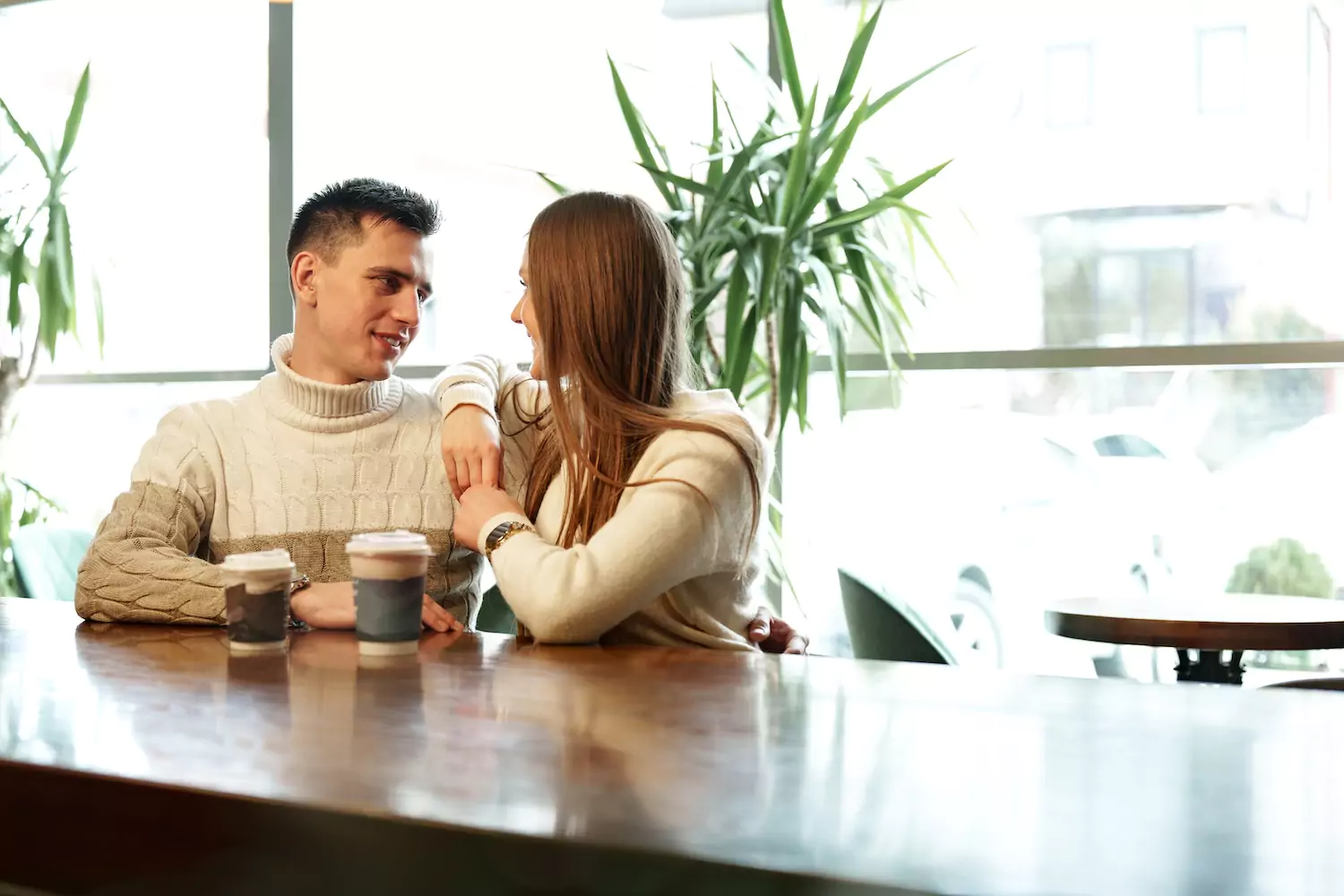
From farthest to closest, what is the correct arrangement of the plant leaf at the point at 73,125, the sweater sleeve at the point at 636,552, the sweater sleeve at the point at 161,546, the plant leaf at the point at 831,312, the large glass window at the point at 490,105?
the plant leaf at the point at 73,125
the large glass window at the point at 490,105
the plant leaf at the point at 831,312
the sweater sleeve at the point at 161,546
the sweater sleeve at the point at 636,552

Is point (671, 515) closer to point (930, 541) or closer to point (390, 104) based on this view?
point (930, 541)

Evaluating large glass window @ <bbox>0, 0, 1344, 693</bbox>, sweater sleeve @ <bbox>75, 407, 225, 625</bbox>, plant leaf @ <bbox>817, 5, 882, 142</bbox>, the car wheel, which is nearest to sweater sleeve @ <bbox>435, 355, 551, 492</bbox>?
sweater sleeve @ <bbox>75, 407, 225, 625</bbox>

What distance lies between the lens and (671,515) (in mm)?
1452

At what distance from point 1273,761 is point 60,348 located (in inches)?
210

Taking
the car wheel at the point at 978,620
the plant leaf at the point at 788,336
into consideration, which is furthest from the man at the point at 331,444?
the car wheel at the point at 978,620

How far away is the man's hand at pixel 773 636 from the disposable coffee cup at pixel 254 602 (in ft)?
2.19

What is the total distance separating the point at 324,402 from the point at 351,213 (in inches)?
13.1

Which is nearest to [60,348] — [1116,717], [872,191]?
[872,191]

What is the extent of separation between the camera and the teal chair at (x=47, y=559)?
2.94m

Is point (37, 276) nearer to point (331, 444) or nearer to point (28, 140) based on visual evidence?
point (28, 140)

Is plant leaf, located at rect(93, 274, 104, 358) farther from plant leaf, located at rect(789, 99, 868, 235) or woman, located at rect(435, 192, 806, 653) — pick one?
woman, located at rect(435, 192, 806, 653)

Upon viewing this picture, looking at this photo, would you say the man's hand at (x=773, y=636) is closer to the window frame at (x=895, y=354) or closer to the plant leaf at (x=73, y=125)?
the window frame at (x=895, y=354)

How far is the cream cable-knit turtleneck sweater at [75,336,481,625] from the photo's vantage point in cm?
193

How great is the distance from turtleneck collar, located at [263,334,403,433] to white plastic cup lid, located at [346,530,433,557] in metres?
0.73
